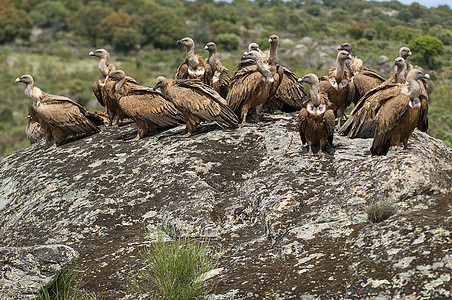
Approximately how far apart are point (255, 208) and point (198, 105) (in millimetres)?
3111

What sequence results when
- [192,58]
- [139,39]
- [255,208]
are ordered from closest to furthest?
[255,208] < [192,58] < [139,39]

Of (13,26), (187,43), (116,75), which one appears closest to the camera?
(116,75)

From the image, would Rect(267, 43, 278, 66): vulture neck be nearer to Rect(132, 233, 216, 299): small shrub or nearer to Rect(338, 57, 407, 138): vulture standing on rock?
Rect(338, 57, 407, 138): vulture standing on rock

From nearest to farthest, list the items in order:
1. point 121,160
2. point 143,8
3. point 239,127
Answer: point 121,160 < point 239,127 < point 143,8

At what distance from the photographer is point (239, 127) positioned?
9.29m

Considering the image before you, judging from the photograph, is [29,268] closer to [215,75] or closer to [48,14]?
[215,75]

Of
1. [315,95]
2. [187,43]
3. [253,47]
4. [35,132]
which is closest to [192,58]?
[187,43]

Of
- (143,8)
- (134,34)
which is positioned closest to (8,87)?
(134,34)

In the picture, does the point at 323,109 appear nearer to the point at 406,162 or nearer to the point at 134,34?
the point at 406,162

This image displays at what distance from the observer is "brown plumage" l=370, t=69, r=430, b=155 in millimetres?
6957

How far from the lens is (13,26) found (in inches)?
3593

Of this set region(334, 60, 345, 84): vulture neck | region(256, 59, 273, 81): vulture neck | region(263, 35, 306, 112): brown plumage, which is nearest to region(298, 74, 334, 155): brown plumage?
region(256, 59, 273, 81): vulture neck

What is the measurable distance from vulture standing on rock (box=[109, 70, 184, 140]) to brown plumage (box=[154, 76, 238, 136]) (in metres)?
0.36

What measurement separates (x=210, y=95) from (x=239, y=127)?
2.52ft
